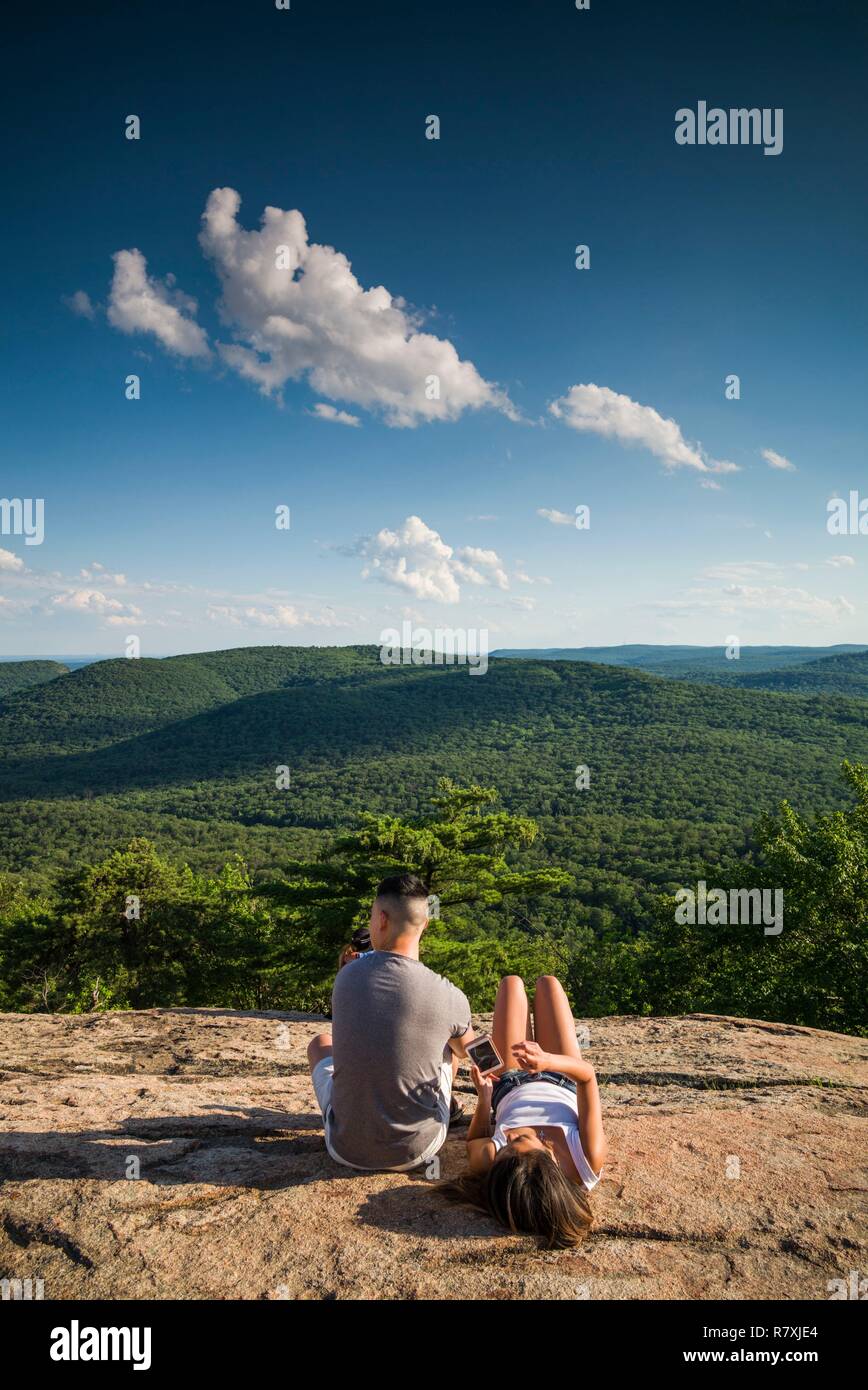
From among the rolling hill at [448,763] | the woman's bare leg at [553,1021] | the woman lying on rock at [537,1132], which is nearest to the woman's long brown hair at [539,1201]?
the woman lying on rock at [537,1132]

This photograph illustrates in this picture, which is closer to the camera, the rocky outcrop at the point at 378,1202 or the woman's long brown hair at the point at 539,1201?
the rocky outcrop at the point at 378,1202

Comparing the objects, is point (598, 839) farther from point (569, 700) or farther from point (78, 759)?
point (78, 759)

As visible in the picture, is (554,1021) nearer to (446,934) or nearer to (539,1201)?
(539,1201)

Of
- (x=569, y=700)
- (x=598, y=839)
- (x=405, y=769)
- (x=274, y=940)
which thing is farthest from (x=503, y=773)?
(x=274, y=940)

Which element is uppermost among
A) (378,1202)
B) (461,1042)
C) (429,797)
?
(461,1042)

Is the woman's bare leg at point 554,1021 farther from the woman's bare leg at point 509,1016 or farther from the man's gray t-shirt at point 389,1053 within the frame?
the man's gray t-shirt at point 389,1053

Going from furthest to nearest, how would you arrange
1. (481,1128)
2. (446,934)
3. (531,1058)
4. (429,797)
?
(429,797) < (446,934) < (481,1128) < (531,1058)

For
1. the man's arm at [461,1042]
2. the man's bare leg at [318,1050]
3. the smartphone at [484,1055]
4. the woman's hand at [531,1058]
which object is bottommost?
the man's bare leg at [318,1050]

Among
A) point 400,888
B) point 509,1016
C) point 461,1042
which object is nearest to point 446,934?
point 509,1016
